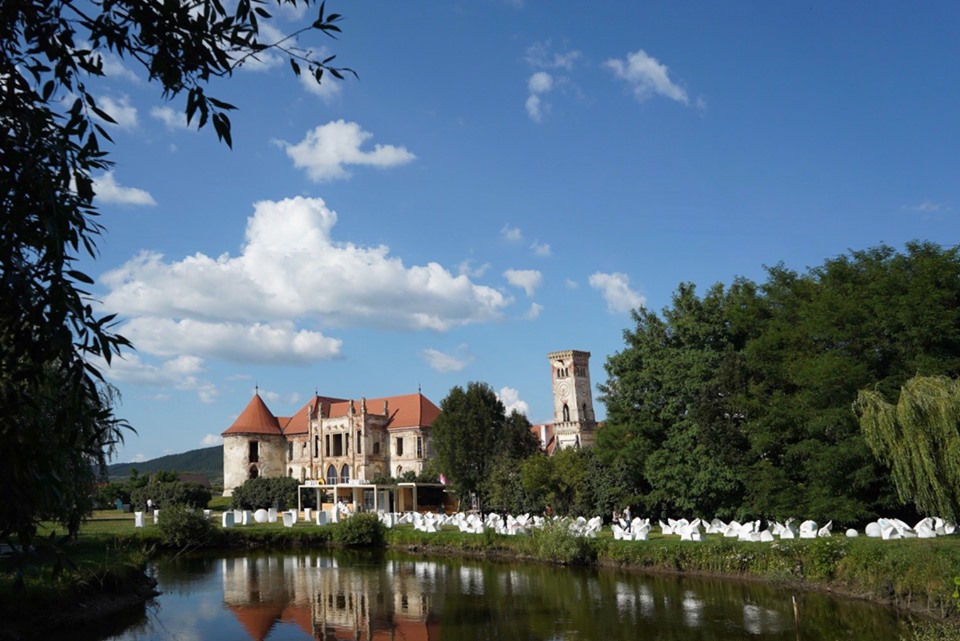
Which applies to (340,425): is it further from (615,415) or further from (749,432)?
(749,432)

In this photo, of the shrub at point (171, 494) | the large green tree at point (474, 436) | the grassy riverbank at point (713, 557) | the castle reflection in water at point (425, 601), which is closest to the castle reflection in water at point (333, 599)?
the castle reflection in water at point (425, 601)

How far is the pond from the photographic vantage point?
574 inches

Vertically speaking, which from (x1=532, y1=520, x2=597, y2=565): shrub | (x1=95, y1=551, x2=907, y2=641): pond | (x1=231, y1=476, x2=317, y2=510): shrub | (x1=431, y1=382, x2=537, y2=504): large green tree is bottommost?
(x1=95, y1=551, x2=907, y2=641): pond

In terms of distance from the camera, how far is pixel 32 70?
4789mm

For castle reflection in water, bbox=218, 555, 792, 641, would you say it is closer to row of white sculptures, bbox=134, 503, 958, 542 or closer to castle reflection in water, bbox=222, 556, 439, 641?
castle reflection in water, bbox=222, 556, 439, 641

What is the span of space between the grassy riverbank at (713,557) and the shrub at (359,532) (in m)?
0.75

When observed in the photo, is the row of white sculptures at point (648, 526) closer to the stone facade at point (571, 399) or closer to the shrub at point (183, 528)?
the shrub at point (183, 528)

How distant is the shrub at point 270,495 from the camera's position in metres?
47.6

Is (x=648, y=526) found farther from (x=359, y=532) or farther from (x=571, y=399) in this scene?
(x=571, y=399)

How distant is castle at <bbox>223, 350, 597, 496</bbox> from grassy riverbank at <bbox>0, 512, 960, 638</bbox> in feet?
92.3

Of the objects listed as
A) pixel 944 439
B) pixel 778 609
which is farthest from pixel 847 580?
pixel 944 439

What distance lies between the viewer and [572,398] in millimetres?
62438

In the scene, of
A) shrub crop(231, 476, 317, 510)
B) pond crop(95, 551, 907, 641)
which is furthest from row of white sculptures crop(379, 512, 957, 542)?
shrub crop(231, 476, 317, 510)

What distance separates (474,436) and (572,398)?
69.1 feet
